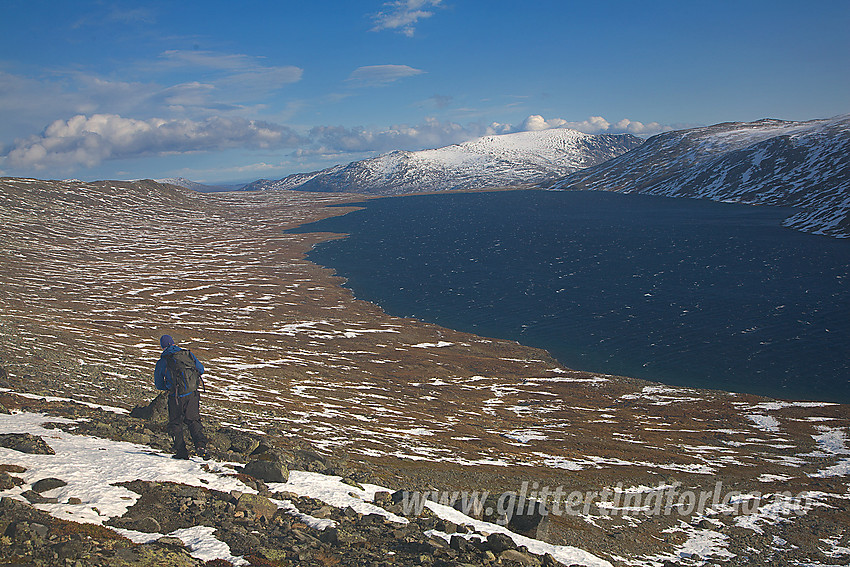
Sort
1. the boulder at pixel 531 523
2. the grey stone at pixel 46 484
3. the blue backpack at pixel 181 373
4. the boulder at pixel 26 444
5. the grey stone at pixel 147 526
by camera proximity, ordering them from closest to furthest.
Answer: the grey stone at pixel 147 526
the grey stone at pixel 46 484
the boulder at pixel 26 444
the boulder at pixel 531 523
the blue backpack at pixel 181 373

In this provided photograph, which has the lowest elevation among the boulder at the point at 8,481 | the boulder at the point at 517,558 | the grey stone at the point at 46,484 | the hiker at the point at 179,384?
the boulder at the point at 517,558

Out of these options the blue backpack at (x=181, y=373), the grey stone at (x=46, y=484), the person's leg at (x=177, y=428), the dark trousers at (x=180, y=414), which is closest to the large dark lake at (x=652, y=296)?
the dark trousers at (x=180, y=414)

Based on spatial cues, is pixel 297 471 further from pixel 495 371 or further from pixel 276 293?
pixel 276 293

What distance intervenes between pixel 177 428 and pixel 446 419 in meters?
20.6

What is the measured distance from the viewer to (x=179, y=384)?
17125 millimetres

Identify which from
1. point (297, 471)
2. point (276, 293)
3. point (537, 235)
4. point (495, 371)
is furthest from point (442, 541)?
point (537, 235)

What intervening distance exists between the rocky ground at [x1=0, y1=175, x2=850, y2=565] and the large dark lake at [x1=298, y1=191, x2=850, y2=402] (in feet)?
21.8

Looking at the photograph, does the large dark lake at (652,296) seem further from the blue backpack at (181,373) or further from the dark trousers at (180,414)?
the blue backpack at (181,373)

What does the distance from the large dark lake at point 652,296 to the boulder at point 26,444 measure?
156 feet

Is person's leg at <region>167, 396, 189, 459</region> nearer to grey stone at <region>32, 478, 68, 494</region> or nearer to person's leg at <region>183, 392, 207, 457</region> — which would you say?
person's leg at <region>183, 392, 207, 457</region>

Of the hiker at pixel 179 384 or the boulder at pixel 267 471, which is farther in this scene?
the hiker at pixel 179 384

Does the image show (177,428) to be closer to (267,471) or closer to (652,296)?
(267,471)

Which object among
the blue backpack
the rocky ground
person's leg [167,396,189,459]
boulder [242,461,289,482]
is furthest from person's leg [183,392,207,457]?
boulder [242,461,289,482]

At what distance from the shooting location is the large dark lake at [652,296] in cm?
5516
